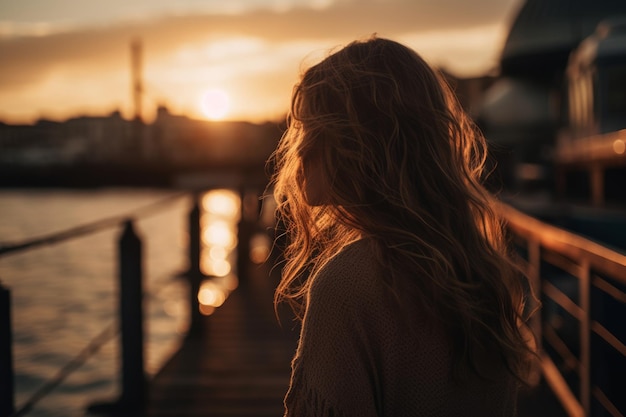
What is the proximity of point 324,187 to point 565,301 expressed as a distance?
2.84 m

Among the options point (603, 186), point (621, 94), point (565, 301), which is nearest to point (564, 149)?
point (621, 94)

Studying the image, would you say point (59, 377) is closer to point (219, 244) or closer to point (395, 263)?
point (395, 263)

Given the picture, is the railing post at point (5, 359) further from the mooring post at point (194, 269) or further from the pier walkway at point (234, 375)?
the mooring post at point (194, 269)

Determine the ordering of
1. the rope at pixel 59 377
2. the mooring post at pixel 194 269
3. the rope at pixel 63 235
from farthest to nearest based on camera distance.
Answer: the mooring post at pixel 194 269 < the rope at pixel 59 377 < the rope at pixel 63 235

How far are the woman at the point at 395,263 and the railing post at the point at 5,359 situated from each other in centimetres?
132

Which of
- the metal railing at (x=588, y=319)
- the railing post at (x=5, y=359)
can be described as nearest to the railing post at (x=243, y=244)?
the metal railing at (x=588, y=319)

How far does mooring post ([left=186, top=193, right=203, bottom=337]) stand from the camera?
536cm

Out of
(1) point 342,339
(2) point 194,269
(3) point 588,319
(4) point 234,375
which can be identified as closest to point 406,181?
(1) point 342,339

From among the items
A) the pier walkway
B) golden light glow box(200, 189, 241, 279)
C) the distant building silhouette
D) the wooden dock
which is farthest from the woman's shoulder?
the distant building silhouette

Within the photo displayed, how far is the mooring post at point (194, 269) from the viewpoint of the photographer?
5359mm

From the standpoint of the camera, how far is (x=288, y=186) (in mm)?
1547

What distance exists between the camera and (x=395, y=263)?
1.25 metres

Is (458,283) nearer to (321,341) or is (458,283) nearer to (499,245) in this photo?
(321,341)

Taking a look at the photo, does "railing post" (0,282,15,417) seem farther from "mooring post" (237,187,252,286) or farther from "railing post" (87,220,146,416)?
"mooring post" (237,187,252,286)
